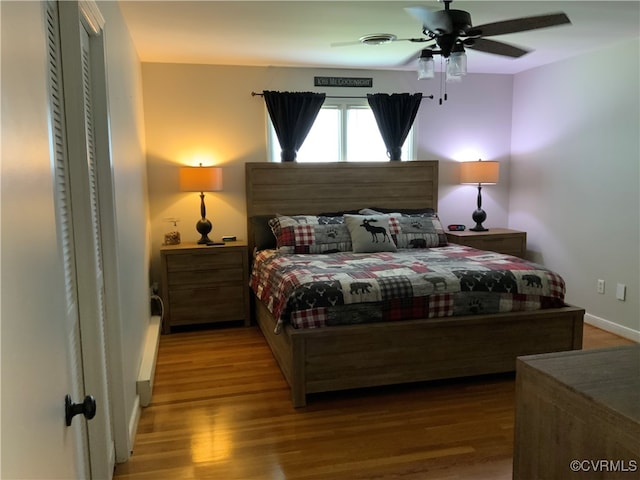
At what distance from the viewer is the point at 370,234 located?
421 cm

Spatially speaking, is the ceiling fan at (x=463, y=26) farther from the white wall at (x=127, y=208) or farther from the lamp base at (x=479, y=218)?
the lamp base at (x=479, y=218)

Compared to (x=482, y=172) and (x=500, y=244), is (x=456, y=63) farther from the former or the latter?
(x=500, y=244)

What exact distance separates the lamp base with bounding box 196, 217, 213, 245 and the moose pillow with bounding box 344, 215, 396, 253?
4.15ft

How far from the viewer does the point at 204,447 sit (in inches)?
98.7

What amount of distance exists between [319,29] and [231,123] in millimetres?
1527

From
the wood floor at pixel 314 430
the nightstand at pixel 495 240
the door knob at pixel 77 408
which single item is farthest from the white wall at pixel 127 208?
the nightstand at pixel 495 240

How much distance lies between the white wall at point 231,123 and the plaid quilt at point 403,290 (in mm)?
1565

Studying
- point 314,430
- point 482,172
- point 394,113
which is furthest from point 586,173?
point 314,430

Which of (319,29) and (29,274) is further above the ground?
(319,29)

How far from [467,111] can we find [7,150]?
5095mm

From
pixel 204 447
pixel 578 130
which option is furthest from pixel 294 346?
pixel 578 130

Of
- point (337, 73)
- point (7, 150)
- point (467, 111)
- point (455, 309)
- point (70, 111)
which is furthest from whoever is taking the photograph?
point (467, 111)

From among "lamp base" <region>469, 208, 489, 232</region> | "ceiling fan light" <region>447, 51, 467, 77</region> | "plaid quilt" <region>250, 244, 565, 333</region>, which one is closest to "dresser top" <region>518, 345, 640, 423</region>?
"plaid quilt" <region>250, 244, 565, 333</region>

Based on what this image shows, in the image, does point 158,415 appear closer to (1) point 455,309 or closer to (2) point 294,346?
(2) point 294,346
